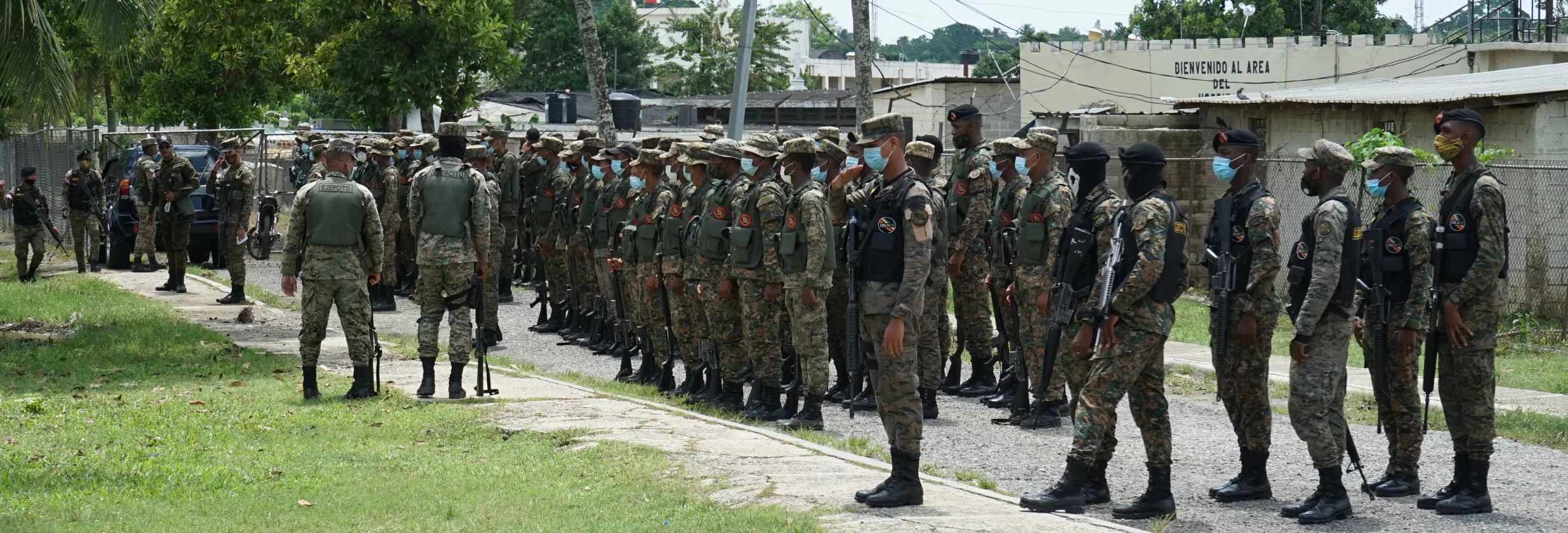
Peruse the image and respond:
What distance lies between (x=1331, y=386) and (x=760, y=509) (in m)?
2.91

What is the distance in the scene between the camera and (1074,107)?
1431 inches

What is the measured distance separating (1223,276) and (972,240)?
336 centimetres

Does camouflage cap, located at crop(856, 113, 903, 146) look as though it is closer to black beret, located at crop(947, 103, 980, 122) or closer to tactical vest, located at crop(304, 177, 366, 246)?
black beret, located at crop(947, 103, 980, 122)

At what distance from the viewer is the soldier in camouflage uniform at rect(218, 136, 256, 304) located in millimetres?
17344

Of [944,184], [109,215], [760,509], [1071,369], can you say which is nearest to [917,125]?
[109,215]

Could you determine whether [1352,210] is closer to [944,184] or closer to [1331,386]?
[1331,386]

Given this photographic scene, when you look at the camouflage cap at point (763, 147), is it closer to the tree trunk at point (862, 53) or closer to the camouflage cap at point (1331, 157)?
the camouflage cap at point (1331, 157)

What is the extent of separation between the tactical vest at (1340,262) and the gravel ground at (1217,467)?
108cm

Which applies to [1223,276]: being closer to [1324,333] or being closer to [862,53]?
[1324,333]

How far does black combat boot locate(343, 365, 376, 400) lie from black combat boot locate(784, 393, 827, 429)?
326 centimetres

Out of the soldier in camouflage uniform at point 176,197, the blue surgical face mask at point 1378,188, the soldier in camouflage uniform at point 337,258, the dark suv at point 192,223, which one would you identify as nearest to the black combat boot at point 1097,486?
the blue surgical face mask at point 1378,188

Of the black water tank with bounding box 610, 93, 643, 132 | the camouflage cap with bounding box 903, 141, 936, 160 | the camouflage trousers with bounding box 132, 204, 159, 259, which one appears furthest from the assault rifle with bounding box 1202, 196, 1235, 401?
the black water tank with bounding box 610, 93, 643, 132

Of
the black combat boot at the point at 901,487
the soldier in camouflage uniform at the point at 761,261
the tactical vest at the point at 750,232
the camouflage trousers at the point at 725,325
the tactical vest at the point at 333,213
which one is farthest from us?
the tactical vest at the point at 333,213

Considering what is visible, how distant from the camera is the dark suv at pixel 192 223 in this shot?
2158 cm
